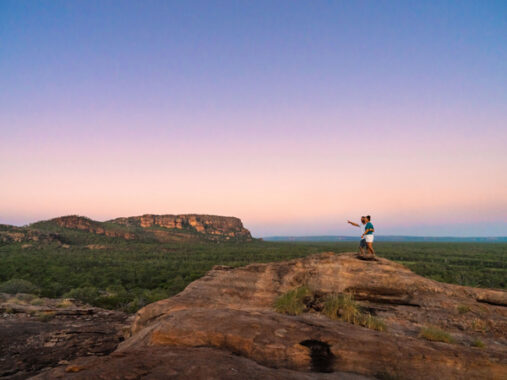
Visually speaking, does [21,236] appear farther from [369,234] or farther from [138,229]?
[369,234]

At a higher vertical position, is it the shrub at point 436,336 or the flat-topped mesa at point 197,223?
the flat-topped mesa at point 197,223

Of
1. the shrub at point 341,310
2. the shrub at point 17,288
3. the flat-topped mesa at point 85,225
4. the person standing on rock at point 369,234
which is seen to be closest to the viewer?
the shrub at point 341,310

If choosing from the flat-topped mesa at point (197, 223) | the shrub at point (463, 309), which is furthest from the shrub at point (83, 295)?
the flat-topped mesa at point (197, 223)

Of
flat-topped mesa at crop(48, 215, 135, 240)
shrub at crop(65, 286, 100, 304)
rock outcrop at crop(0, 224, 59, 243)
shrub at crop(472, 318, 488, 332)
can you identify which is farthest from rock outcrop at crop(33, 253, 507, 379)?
flat-topped mesa at crop(48, 215, 135, 240)

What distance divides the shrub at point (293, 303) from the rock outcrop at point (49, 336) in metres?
5.78

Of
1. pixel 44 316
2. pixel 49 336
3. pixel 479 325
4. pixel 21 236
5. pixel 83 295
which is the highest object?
pixel 21 236

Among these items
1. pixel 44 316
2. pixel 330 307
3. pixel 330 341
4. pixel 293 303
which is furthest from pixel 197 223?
pixel 330 341

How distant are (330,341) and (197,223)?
156 meters

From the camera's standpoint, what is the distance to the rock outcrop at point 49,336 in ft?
27.6

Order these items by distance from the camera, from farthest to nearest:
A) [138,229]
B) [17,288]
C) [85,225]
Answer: [138,229] → [85,225] → [17,288]

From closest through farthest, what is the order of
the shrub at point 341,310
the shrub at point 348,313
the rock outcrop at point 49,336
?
the shrub at point 348,313, the shrub at point 341,310, the rock outcrop at point 49,336

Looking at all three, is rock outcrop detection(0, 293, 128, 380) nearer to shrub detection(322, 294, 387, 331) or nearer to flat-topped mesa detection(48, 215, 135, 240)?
shrub detection(322, 294, 387, 331)

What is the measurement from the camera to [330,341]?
596cm

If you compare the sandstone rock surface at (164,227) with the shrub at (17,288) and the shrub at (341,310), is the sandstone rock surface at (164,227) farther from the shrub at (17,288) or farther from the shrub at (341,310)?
the shrub at (341,310)
